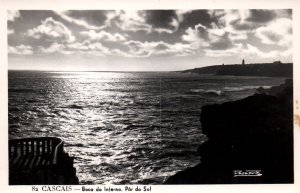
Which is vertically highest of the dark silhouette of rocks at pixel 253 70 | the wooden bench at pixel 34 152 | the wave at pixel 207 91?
the dark silhouette of rocks at pixel 253 70

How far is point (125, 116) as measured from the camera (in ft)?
7.42

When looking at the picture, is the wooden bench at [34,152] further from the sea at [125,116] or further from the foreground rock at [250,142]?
the foreground rock at [250,142]

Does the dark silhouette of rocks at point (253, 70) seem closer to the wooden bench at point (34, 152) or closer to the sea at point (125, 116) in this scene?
the sea at point (125, 116)

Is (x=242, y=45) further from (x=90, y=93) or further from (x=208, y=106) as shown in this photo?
(x=90, y=93)

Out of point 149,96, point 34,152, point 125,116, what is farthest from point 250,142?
point 34,152

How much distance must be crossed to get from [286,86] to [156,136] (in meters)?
0.87

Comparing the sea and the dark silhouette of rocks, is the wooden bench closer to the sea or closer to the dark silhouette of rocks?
the sea

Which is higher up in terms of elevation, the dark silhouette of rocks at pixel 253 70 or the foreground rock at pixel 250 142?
the dark silhouette of rocks at pixel 253 70

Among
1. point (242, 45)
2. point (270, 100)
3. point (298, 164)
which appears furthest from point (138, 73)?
point (298, 164)

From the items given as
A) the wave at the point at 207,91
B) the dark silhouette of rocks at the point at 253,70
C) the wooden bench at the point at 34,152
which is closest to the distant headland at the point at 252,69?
the dark silhouette of rocks at the point at 253,70

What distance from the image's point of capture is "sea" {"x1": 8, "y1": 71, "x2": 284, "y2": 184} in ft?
7.35

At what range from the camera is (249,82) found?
2.28m

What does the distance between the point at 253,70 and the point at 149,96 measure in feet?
2.21

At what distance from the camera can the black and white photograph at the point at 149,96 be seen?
2227 mm
